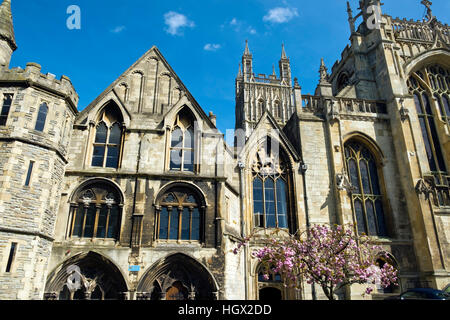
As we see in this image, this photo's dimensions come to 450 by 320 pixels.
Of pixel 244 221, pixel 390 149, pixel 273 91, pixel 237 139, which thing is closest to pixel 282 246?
pixel 244 221

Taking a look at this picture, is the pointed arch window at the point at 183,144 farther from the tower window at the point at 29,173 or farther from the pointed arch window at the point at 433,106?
the pointed arch window at the point at 433,106

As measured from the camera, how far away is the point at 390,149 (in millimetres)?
20438

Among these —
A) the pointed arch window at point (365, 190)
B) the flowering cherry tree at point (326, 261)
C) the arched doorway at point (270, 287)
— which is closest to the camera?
the flowering cherry tree at point (326, 261)

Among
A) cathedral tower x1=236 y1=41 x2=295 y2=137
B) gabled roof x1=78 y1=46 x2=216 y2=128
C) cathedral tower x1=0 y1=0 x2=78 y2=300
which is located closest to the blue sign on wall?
cathedral tower x1=0 y1=0 x2=78 y2=300

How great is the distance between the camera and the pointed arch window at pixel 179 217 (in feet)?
48.9

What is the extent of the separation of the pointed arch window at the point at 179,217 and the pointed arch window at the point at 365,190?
9.41 m

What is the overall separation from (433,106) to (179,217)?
1923 centimetres

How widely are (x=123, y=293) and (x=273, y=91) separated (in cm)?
5308

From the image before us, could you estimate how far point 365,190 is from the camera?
19.7 meters

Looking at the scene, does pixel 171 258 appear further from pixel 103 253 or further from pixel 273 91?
pixel 273 91

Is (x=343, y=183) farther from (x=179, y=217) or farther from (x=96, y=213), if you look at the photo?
(x=96, y=213)

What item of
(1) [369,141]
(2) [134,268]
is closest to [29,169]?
(2) [134,268]

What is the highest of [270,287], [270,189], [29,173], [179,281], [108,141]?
[108,141]

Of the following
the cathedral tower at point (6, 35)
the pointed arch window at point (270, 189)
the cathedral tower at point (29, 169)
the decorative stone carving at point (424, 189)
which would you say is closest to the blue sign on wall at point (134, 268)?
the cathedral tower at point (29, 169)
